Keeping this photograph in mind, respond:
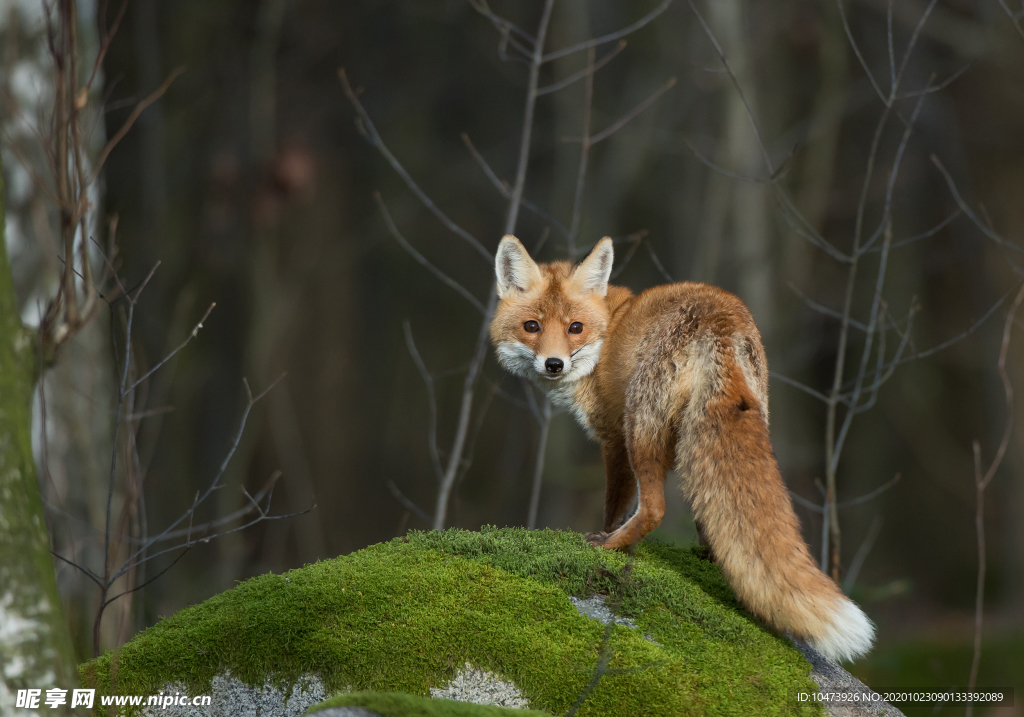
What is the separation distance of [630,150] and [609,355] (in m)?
8.09

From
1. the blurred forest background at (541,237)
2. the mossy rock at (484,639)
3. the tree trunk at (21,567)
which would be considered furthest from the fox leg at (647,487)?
the blurred forest background at (541,237)

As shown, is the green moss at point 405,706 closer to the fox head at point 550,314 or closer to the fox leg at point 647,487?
the fox leg at point 647,487

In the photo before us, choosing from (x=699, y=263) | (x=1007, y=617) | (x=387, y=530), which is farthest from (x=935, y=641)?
(x=387, y=530)

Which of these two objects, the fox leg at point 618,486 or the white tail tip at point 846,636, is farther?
the fox leg at point 618,486

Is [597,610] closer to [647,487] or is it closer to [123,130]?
[647,487]

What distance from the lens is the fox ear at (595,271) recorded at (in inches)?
191

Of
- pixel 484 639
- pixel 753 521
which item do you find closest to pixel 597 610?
pixel 484 639

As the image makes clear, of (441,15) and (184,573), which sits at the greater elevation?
(441,15)

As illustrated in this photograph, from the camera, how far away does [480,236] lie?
1488 centimetres

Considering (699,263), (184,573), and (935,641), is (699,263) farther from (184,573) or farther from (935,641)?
(184,573)

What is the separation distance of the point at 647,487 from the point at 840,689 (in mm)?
1163

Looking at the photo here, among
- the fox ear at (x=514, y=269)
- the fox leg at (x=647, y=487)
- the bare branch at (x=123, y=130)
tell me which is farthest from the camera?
the fox ear at (x=514, y=269)

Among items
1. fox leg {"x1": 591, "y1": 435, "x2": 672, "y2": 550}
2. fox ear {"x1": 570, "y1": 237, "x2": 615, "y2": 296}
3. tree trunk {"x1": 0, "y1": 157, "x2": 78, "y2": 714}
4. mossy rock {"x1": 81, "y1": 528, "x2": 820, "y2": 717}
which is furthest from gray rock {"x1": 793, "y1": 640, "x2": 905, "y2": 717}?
tree trunk {"x1": 0, "y1": 157, "x2": 78, "y2": 714}

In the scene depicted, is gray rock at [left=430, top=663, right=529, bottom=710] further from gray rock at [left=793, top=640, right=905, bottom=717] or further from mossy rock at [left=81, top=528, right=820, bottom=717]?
gray rock at [left=793, top=640, right=905, bottom=717]
